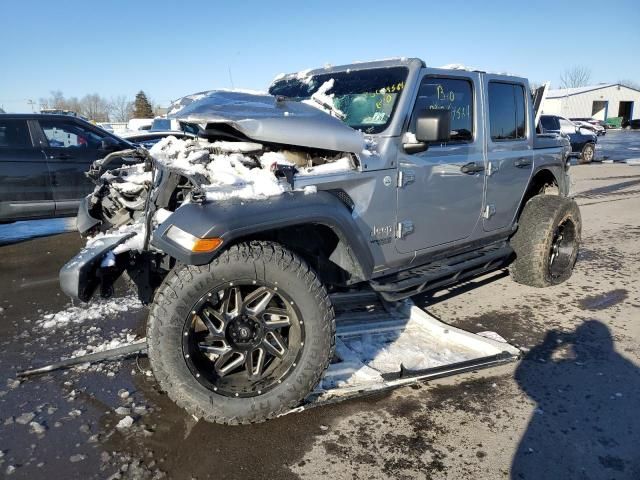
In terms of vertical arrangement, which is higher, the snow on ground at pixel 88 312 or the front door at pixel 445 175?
the front door at pixel 445 175

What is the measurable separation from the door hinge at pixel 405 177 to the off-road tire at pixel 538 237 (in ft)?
6.41

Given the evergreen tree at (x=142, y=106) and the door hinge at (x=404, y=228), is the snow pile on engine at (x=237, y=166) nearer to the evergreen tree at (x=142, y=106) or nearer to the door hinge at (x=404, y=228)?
the door hinge at (x=404, y=228)

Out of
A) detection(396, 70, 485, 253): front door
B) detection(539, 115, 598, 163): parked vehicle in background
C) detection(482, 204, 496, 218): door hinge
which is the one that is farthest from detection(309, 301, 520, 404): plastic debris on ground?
detection(539, 115, 598, 163): parked vehicle in background

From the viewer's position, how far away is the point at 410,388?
3086 mm

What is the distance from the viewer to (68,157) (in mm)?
7023

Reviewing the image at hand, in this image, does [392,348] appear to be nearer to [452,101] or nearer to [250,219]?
[250,219]

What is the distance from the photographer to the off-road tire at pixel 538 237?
183 inches

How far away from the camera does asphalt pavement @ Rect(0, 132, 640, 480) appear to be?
238 centimetres

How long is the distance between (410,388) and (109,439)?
1775 millimetres

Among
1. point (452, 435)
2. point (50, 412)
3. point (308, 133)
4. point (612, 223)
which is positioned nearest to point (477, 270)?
point (452, 435)

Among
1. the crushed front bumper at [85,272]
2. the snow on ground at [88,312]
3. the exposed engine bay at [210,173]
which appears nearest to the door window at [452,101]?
the exposed engine bay at [210,173]

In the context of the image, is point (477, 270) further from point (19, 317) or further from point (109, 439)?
point (19, 317)

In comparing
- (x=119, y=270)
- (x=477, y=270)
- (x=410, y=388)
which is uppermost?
(x=119, y=270)

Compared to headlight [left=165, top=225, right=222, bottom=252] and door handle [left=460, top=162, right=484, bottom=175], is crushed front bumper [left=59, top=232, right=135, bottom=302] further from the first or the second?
door handle [left=460, top=162, right=484, bottom=175]
